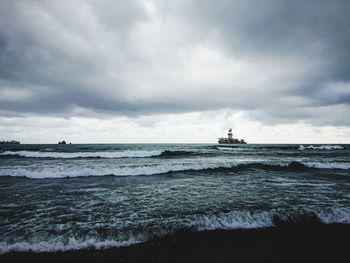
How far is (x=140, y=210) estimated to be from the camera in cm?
676

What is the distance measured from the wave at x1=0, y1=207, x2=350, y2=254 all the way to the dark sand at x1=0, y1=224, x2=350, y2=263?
0.20 metres

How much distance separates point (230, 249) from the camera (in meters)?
4.46

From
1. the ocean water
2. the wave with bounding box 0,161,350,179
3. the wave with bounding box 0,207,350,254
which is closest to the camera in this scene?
the wave with bounding box 0,207,350,254

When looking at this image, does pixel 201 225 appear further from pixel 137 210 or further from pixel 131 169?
pixel 131 169

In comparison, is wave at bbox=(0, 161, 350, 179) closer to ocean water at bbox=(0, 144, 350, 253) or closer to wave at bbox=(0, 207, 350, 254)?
ocean water at bbox=(0, 144, 350, 253)

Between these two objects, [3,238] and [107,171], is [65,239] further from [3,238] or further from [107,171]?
[107,171]

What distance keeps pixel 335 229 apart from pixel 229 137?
11008 centimetres

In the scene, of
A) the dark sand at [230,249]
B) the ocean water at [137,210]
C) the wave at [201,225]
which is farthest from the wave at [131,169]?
the dark sand at [230,249]

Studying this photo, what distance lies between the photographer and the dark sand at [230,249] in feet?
13.4

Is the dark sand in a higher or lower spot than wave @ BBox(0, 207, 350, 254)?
lower

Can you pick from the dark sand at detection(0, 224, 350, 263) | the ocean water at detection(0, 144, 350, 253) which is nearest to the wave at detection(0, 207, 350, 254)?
the ocean water at detection(0, 144, 350, 253)

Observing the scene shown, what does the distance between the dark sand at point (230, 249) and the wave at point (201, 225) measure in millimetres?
196

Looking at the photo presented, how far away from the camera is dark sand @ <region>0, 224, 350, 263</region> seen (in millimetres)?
4074

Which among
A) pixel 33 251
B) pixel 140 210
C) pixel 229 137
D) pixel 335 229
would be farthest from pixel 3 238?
pixel 229 137
